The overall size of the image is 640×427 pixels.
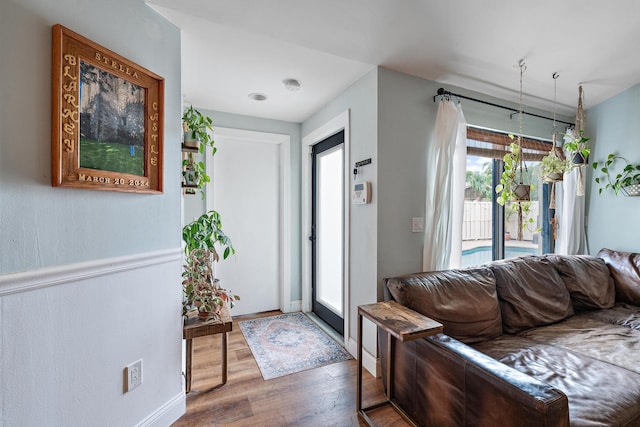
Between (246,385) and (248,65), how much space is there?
94.2 inches

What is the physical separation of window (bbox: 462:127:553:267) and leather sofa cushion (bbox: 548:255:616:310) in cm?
42

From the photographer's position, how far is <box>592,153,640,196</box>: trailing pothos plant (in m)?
2.86

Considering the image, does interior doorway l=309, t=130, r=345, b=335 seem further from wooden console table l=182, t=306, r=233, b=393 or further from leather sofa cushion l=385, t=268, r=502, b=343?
wooden console table l=182, t=306, r=233, b=393

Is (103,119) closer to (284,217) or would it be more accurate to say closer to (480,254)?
(284,217)

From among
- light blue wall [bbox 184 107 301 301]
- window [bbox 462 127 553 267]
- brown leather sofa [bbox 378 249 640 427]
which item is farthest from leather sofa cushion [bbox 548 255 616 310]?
light blue wall [bbox 184 107 301 301]

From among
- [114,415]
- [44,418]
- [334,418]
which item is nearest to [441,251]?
[334,418]

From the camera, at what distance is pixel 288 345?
2.67m

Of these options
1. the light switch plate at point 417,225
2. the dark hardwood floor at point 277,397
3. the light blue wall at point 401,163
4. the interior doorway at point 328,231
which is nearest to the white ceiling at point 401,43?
the light blue wall at point 401,163

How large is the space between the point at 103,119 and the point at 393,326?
1768 mm

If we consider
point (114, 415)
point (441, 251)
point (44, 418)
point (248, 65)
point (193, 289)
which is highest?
point (248, 65)

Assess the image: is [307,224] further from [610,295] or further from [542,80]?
[610,295]

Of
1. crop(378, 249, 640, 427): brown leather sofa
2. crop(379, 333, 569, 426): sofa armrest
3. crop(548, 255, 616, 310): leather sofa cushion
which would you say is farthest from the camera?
crop(548, 255, 616, 310): leather sofa cushion

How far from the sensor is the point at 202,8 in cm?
161

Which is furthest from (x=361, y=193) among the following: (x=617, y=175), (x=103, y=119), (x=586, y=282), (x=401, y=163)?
(x=617, y=175)
